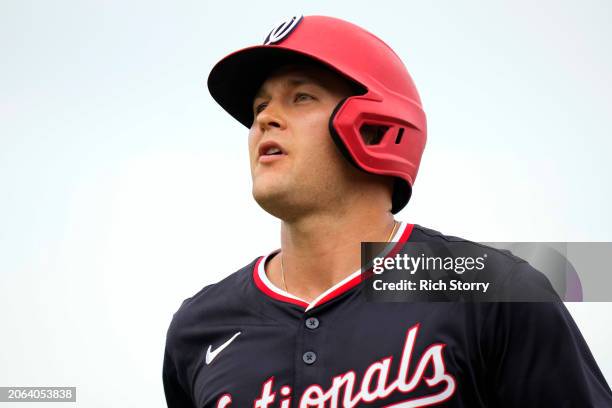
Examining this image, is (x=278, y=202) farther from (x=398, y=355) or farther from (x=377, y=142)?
(x=398, y=355)

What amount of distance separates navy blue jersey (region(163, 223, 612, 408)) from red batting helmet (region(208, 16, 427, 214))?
395 millimetres

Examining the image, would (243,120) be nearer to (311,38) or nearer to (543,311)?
(311,38)

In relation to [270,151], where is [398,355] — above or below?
below

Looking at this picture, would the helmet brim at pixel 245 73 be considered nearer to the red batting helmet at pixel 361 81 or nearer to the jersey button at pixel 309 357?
the red batting helmet at pixel 361 81

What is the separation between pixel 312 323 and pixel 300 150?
33.5 inches

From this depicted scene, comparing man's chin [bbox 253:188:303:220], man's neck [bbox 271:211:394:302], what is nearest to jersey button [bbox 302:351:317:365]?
man's neck [bbox 271:211:394:302]

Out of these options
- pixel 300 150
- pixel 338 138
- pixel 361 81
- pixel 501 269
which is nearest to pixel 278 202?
pixel 300 150

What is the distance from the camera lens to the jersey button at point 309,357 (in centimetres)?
326

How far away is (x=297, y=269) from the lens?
12.2 feet

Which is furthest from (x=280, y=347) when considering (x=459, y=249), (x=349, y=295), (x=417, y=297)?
(x=459, y=249)

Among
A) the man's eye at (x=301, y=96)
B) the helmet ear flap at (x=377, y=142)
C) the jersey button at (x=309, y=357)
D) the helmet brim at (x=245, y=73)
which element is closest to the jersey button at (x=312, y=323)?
the jersey button at (x=309, y=357)

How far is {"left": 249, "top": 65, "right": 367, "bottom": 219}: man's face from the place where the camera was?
3482 millimetres

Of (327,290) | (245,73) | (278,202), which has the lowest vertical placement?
(327,290)

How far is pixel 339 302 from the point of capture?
11.3 ft
